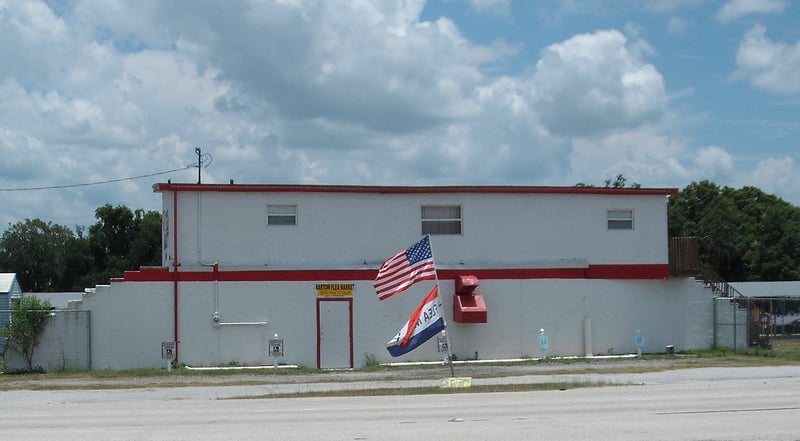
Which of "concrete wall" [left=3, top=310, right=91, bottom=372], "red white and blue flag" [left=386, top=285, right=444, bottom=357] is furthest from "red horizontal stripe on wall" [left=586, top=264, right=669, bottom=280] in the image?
"concrete wall" [left=3, top=310, right=91, bottom=372]

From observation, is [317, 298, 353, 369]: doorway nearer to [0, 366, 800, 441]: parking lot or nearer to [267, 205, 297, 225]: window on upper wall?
[267, 205, 297, 225]: window on upper wall

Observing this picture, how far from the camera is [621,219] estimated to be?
3200 centimetres

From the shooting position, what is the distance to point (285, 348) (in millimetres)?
28984

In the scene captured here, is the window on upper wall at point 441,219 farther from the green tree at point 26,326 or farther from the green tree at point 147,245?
the green tree at point 147,245

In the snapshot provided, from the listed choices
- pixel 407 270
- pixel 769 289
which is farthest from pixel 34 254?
pixel 407 270

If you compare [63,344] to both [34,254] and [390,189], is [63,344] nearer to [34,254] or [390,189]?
[390,189]

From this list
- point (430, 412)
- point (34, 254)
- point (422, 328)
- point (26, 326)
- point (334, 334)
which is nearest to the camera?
point (430, 412)

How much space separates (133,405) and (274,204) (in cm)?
1075

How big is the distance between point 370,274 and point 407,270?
5.52 m

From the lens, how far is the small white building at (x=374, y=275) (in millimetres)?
28625

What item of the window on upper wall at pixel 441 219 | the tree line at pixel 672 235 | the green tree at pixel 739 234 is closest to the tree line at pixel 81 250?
the tree line at pixel 672 235

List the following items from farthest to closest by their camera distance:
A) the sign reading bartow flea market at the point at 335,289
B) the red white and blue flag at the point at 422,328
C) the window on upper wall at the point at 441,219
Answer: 1. the window on upper wall at the point at 441,219
2. the sign reading bartow flea market at the point at 335,289
3. the red white and blue flag at the point at 422,328

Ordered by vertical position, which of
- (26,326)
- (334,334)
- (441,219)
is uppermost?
(441,219)

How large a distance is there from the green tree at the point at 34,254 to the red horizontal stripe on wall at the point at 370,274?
202 ft
